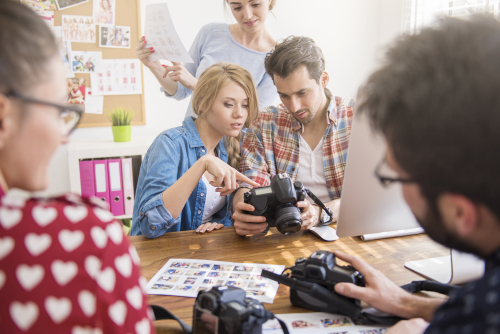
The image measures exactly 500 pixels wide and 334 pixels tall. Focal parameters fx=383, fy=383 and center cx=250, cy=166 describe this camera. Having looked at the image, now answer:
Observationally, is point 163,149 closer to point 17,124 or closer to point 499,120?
point 17,124

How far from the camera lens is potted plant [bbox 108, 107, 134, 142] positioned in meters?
2.57

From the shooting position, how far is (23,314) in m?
0.40

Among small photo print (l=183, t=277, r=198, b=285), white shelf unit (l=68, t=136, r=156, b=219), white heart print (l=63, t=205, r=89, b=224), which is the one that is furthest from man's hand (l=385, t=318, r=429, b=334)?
white shelf unit (l=68, t=136, r=156, b=219)

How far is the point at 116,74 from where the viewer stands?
2.73 metres

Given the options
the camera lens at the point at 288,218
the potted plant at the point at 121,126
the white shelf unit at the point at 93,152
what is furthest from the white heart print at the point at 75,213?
the potted plant at the point at 121,126

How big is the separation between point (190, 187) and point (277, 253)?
393 mm

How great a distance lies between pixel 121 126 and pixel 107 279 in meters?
2.28

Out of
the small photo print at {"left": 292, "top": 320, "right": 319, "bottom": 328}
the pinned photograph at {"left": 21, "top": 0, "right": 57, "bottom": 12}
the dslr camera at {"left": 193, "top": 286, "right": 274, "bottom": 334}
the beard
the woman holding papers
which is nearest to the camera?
the beard

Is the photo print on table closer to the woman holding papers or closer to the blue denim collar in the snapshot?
the woman holding papers

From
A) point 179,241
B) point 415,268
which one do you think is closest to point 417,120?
point 415,268

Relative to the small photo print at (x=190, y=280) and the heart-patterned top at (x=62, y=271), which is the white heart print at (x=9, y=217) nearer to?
the heart-patterned top at (x=62, y=271)

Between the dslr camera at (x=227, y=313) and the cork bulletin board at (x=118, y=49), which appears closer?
the dslr camera at (x=227, y=313)

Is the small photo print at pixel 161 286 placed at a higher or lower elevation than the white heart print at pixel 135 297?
lower

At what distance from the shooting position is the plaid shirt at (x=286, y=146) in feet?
5.41
